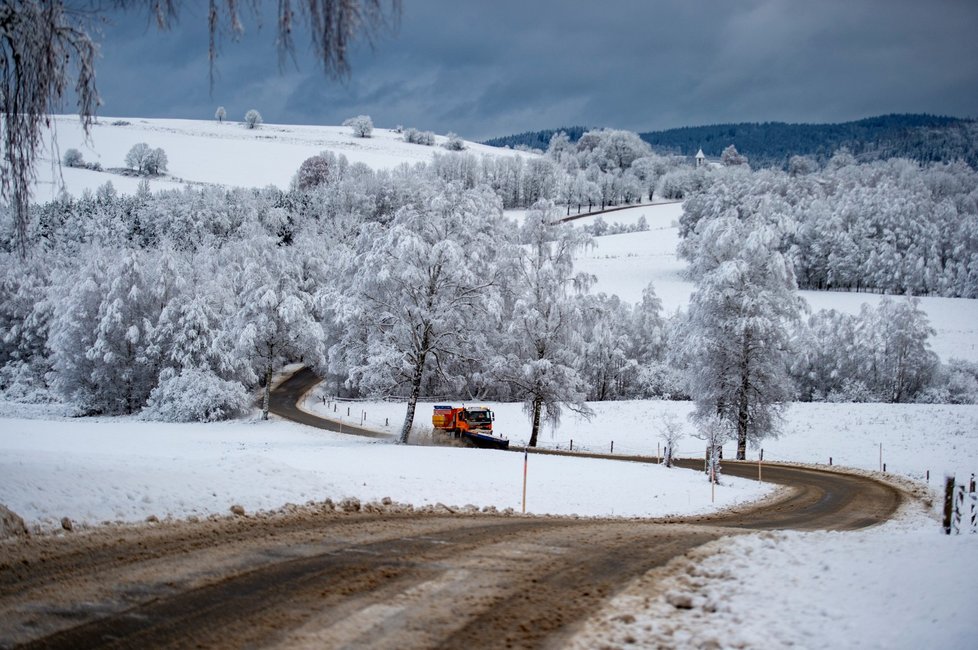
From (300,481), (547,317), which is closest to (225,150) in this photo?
(547,317)

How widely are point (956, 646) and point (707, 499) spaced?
1512 centimetres

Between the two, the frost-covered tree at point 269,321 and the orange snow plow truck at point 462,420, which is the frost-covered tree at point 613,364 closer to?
the frost-covered tree at point 269,321

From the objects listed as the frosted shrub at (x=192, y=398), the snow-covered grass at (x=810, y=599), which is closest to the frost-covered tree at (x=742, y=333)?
the snow-covered grass at (x=810, y=599)

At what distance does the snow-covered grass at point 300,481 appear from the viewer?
946 cm

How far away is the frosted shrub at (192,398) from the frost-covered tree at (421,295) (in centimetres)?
1939

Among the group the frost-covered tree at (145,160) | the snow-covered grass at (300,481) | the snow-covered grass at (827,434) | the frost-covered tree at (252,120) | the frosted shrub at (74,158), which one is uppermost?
the frost-covered tree at (252,120)

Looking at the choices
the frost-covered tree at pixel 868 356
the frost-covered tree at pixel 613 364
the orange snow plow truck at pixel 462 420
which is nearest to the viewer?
the orange snow plow truck at pixel 462 420

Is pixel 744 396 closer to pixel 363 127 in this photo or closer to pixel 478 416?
pixel 478 416

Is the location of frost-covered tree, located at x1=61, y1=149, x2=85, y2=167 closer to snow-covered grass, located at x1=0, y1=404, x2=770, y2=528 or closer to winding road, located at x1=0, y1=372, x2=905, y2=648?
snow-covered grass, located at x1=0, y1=404, x2=770, y2=528

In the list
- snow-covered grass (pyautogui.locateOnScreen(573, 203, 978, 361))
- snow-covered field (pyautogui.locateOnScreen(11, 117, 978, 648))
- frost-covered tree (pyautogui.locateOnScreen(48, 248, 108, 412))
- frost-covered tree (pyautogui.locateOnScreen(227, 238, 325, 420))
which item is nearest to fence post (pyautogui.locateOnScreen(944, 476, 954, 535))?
snow-covered field (pyautogui.locateOnScreen(11, 117, 978, 648))

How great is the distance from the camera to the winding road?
16.4 ft

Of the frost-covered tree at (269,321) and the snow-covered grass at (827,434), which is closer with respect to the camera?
the snow-covered grass at (827,434)

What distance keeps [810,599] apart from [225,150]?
164 m

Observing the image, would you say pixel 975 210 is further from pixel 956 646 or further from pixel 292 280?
pixel 956 646
